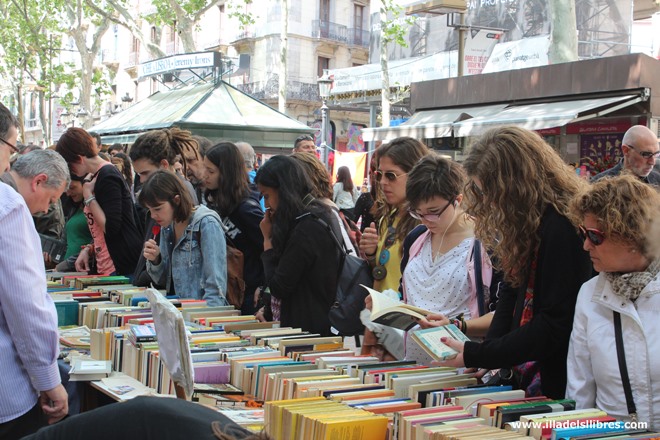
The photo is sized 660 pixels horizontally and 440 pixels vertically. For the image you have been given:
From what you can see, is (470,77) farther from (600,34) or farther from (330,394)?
(330,394)

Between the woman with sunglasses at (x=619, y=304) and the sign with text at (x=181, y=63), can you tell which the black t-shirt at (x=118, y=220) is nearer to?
the woman with sunglasses at (x=619, y=304)

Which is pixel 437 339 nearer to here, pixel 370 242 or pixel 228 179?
pixel 370 242

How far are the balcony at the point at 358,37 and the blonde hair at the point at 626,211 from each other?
36333mm

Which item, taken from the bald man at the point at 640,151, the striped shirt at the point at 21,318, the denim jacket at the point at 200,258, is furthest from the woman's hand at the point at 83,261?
the bald man at the point at 640,151

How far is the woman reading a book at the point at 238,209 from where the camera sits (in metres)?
4.91

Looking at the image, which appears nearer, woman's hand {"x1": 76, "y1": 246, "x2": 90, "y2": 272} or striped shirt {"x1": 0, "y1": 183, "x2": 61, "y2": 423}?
striped shirt {"x1": 0, "y1": 183, "x2": 61, "y2": 423}

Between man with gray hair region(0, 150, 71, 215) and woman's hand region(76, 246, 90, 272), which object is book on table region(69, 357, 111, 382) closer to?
man with gray hair region(0, 150, 71, 215)

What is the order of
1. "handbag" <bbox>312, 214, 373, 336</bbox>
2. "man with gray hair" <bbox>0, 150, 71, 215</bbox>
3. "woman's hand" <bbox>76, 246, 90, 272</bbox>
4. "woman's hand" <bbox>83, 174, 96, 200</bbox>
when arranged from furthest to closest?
1. "woman's hand" <bbox>76, 246, 90, 272</bbox>
2. "woman's hand" <bbox>83, 174, 96, 200</bbox>
3. "handbag" <bbox>312, 214, 373, 336</bbox>
4. "man with gray hair" <bbox>0, 150, 71, 215</bbox>

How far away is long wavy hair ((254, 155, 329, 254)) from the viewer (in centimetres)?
410

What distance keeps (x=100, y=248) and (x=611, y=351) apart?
13.4ft

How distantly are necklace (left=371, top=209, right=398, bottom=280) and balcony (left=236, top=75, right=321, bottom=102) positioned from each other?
3171 cm

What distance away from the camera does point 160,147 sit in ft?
17.9

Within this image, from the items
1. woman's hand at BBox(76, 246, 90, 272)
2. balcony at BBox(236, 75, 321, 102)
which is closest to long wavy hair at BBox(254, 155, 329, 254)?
woman's hand at BBox(76, 246, 90, 272)

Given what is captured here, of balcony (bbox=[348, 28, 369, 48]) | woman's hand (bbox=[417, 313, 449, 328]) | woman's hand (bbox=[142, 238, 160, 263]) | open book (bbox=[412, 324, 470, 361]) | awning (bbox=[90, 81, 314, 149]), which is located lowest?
open book (bbox=[412, 324, 470, 361])
